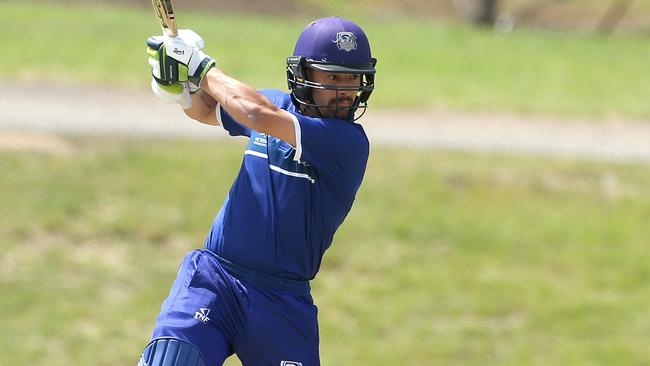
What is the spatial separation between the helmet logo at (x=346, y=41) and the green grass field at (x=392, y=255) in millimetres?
5307

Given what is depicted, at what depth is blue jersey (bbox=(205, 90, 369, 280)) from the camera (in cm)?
573

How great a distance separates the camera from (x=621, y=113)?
16.3m

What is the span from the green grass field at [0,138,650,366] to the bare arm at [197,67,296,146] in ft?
17.2

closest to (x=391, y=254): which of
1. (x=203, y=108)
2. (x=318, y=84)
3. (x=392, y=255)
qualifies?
(x=392, y=255)

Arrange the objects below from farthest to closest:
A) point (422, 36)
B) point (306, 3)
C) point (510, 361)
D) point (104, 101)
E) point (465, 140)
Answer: point (306, 3)
point (422, 36)
point (104, 101)
point (465, 140)
point (510, 361)

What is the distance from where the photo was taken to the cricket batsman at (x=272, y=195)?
18.6 feet

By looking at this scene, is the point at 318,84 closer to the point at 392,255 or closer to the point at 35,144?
the point at 392,255

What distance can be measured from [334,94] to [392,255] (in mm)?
6405

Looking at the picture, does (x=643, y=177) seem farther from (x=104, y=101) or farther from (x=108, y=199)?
(x=104, y=101)

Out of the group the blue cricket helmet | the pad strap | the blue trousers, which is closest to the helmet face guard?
the blue cricket helmet

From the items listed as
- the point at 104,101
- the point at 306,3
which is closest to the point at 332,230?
the point at 104,101

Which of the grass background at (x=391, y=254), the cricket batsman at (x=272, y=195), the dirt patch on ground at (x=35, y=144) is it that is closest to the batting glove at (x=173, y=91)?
the cricket batsman at (x=272, y=195)

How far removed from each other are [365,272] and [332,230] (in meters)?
5.91

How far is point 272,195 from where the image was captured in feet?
18.9
